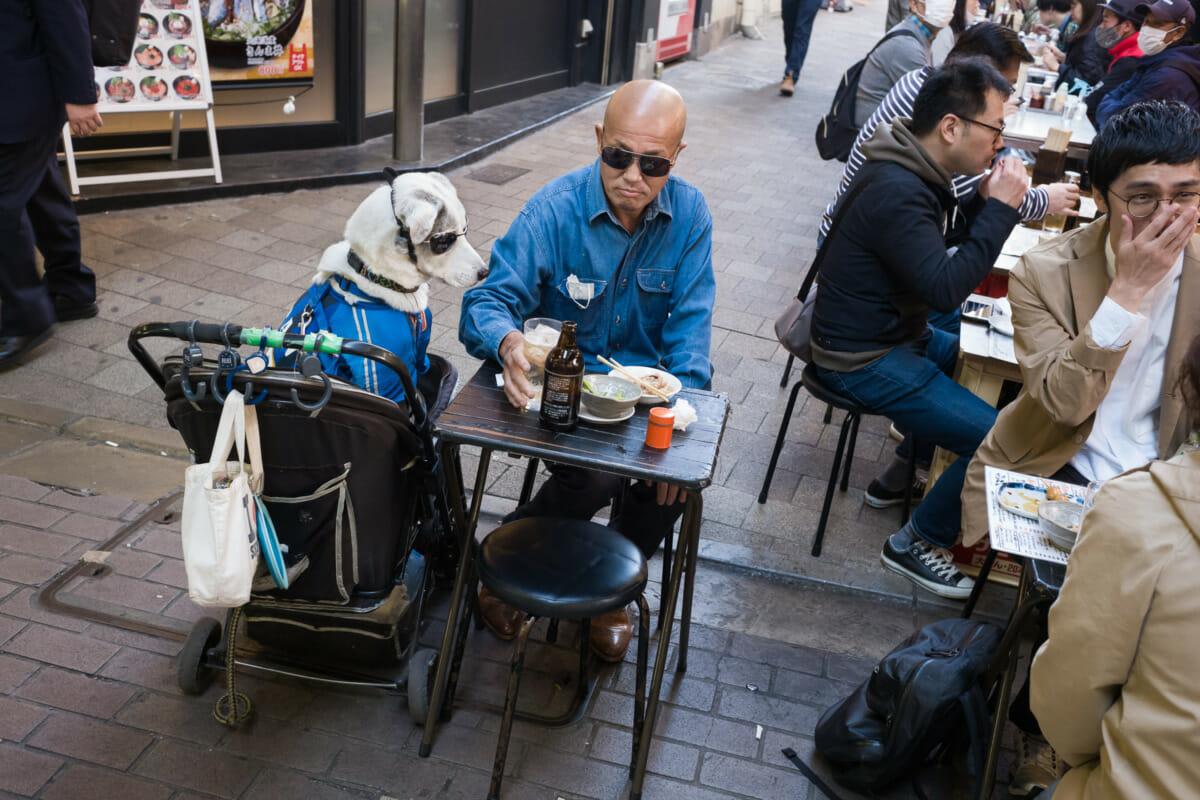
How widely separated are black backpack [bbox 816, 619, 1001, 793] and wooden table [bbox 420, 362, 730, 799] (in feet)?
1.88

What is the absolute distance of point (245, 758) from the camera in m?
2.77

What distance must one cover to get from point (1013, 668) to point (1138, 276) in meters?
1.23

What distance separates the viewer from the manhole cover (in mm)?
8102

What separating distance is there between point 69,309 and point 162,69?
2180 mm

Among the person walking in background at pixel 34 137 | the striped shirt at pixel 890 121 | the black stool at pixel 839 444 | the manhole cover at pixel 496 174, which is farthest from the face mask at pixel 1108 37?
the person walking in background at pixel 34 137

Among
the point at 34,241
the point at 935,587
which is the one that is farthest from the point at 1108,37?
the point at 34,241

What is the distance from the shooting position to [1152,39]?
693cm

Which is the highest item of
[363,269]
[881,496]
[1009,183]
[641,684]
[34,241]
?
[1009,183]

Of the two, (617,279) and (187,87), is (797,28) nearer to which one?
(187,87)

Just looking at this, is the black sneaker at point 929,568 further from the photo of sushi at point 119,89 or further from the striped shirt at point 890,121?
the photo of sushi at point 119,89

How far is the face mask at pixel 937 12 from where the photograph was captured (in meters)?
6.13

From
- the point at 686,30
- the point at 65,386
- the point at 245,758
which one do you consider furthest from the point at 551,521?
the point at 686,30

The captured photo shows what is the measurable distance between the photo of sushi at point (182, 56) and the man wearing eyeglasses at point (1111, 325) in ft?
18.2

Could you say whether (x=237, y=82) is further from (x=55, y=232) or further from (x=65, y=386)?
(x=65, y=386)
